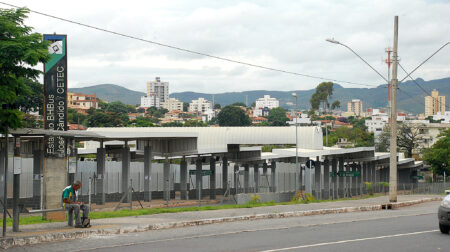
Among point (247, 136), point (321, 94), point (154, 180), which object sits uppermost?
point (321, 94)

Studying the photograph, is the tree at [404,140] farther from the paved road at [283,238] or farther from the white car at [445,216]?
the white car at [445,216]

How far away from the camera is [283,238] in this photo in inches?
630

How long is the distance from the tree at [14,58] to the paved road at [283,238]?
3.11 meters

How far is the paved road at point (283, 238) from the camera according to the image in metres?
14.1

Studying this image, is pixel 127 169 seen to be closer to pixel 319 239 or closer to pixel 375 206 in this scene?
pixel 375 206

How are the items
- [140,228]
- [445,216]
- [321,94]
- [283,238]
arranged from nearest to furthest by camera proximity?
1. [283,238]
2. [445,216]
3. [140,228]
4. [321,94]

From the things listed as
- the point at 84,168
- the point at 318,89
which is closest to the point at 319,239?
the point at 84,168

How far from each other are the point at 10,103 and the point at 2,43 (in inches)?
56.5

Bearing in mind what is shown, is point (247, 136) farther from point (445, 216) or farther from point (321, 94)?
point (321, 94)

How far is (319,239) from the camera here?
617 inches

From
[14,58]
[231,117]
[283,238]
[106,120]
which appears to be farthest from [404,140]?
[14,58]

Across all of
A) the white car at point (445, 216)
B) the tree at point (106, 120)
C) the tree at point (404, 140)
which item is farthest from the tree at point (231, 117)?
the white car at point (445, 216)

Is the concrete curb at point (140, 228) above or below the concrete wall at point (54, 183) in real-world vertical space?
below

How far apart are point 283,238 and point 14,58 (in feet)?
25.8
